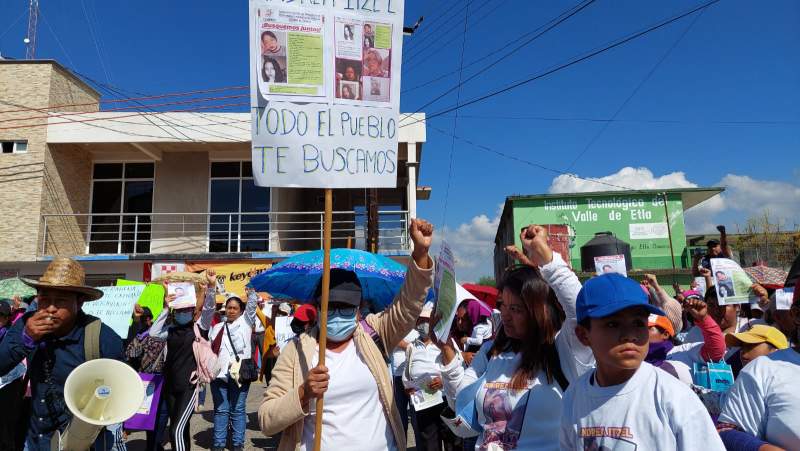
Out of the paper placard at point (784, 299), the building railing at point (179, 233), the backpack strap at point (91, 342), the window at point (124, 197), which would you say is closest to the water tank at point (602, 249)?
the building railing at point (179, 233)

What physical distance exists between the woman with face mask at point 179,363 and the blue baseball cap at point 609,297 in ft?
14.8

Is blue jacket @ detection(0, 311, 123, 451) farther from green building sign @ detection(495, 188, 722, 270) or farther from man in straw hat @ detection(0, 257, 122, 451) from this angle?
green building sign @ detection(495, 188, 722, 270)

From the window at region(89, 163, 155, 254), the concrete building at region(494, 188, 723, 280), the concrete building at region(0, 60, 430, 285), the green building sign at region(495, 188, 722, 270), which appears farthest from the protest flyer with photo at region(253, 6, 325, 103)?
the green building sign at region(495, 188, 722, 270)

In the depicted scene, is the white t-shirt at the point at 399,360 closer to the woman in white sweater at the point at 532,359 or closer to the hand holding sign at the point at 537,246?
the woman in white sweater at the point at 532,359

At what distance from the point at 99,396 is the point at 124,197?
16658 mm

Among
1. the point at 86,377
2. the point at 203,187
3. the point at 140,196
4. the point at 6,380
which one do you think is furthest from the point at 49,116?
the point at 86,377

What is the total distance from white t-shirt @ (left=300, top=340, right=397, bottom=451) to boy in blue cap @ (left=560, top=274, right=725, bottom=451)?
3.10ft

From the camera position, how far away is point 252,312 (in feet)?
22.3

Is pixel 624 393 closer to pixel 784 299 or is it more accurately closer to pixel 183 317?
pixel 784 299

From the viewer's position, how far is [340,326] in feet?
9.21

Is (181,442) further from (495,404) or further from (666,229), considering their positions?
(666,229)

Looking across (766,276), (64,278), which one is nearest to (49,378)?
(64,278)

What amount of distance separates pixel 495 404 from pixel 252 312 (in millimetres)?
4896

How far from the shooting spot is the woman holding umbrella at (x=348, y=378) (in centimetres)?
252
